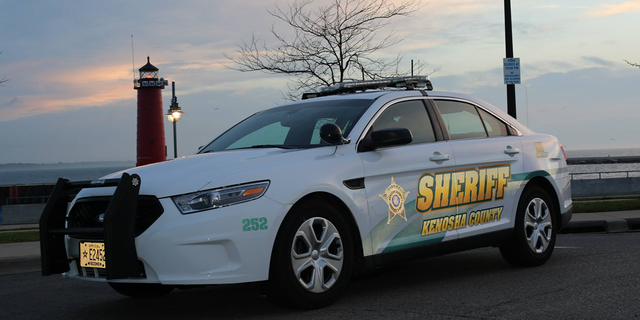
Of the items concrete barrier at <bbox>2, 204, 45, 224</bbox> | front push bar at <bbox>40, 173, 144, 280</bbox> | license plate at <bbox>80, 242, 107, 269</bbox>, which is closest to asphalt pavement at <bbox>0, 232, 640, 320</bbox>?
license plate at <bbox>80, 242, 107, 269</bbox>

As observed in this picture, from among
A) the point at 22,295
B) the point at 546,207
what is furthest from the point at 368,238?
the point at 22,295

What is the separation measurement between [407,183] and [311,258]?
3.97 feet

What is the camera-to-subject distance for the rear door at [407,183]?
221 inches

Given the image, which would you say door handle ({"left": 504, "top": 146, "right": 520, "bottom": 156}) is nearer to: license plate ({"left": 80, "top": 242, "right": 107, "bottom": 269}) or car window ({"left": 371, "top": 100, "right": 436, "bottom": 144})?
car window ({"left": 371, "top": 100, "right": 436, "bottom": 144})

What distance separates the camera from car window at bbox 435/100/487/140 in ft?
21.6

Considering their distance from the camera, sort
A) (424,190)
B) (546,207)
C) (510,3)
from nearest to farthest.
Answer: (424,190)
(546,207)
(510,3)

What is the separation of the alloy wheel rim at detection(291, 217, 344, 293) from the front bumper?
1.00 feet

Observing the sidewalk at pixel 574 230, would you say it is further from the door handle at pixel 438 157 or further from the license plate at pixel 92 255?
the door handle at pixel 438 157

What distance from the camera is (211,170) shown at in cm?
492

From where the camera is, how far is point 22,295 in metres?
6.83

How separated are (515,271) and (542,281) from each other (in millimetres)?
697

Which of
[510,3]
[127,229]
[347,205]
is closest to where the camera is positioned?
[127,229]

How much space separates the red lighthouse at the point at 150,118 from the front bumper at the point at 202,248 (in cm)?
3536

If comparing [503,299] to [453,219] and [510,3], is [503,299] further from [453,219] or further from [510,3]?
[510,3]
